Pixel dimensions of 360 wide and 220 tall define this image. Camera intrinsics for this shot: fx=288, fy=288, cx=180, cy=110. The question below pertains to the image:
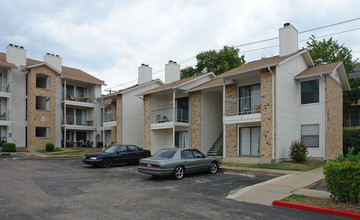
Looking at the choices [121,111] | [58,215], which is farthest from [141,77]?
[58,215]

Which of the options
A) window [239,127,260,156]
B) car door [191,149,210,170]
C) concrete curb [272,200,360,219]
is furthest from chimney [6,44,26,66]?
concrete curb [272,200,360,219]

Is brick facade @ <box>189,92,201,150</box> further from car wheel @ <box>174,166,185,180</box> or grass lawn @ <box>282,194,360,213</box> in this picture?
grass lawn @ <box>282,194,360,213</box>

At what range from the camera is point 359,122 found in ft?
112

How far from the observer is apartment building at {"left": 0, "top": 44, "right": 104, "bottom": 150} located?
93.9 feet

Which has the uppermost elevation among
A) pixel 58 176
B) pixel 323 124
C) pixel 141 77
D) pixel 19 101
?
pixel 141 77

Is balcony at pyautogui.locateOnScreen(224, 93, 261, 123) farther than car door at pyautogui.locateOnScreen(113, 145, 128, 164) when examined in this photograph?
Yes

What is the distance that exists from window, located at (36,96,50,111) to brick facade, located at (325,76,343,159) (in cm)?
2658

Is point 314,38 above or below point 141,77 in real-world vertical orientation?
above

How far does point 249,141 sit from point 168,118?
844 centimetres

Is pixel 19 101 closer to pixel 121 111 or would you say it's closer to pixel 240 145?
pixel 121 111

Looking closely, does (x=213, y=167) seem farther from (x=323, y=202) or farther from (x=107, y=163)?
(x=323, y=202)

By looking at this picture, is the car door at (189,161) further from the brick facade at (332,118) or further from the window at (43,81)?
the window at (43,81)

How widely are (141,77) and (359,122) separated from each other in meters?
26.2

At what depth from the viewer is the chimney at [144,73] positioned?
30141mm
